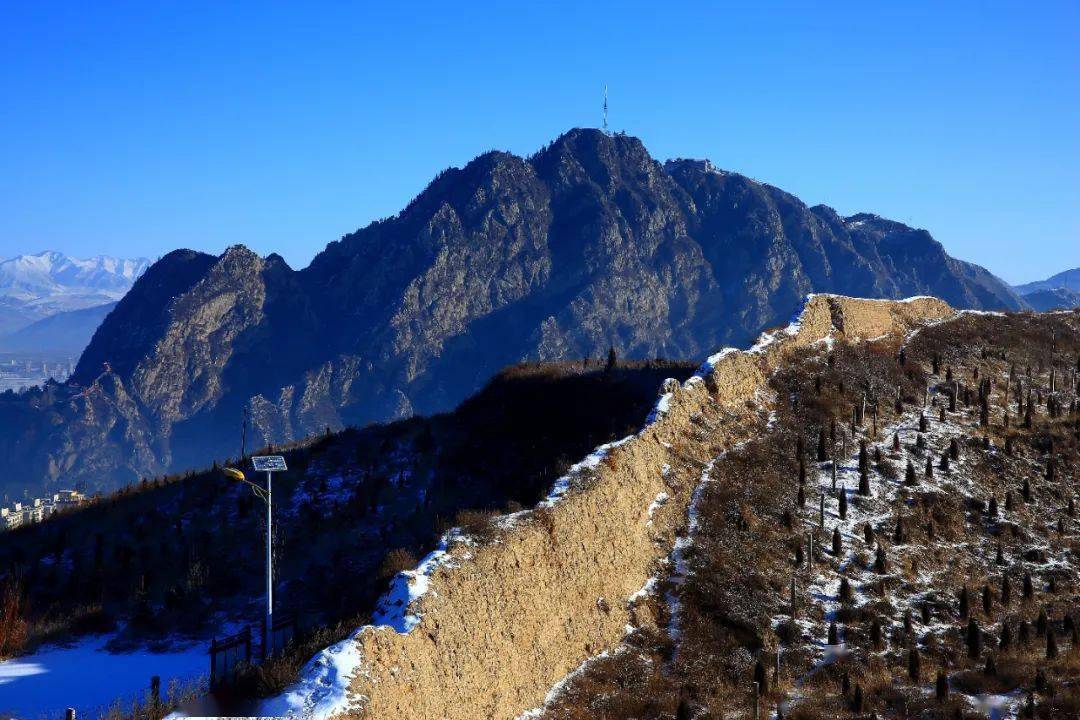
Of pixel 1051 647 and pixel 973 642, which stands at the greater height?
pixel 973 642

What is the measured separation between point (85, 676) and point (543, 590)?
14919 millimetres

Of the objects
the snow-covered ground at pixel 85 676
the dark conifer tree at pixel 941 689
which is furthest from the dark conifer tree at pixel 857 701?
the snow-covered ground at pixel 85 676

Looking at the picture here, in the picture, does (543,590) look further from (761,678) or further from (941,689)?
(941,689)

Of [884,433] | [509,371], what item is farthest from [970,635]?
[509,371]

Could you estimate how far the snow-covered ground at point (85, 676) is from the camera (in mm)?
28750

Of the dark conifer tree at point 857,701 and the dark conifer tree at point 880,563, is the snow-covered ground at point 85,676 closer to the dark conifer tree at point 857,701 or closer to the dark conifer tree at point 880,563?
the dark conifer tree at point 857,701

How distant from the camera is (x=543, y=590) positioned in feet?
108

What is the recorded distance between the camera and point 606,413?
5097 cm

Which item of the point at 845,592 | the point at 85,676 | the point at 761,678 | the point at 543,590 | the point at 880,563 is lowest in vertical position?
the point at 761,678

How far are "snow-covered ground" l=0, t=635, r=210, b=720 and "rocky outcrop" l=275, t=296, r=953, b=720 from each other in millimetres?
7369

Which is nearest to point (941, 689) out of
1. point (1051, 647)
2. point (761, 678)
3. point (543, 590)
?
point (761, 678)

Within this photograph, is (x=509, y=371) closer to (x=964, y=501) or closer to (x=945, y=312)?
(x=964, y=501)

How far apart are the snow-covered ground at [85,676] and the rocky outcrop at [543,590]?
737 cm

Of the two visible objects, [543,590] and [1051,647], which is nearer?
[543,590]
